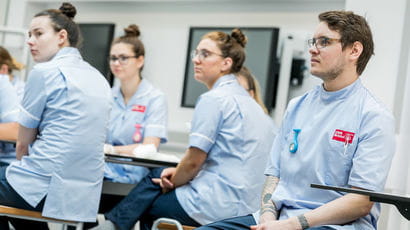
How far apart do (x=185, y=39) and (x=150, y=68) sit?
0.43 m

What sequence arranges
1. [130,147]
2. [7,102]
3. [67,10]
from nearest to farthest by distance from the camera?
[67,10], [7,102], [130,147]

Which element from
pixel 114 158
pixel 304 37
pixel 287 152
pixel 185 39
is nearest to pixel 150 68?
pixel 185 39

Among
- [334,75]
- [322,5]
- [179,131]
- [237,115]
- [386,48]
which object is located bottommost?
[179,131]

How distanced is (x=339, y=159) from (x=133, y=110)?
6.29 feet

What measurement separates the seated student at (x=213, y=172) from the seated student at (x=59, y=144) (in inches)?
10.9

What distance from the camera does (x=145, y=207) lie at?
2.79 meters

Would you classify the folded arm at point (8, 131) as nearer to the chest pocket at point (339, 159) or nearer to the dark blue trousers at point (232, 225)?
the dark blue trousers at point (232, 225)

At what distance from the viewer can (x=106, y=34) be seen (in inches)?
215

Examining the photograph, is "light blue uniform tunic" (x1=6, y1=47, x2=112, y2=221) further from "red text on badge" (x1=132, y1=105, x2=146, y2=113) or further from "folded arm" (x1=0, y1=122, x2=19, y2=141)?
"red text on badge" (x1=132, y1=105, x2=146, y2=113)

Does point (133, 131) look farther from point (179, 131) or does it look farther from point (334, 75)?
point (334, 75)

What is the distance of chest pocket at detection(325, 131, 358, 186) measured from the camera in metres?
1.93

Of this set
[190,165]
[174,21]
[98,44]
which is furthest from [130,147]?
[98,44]

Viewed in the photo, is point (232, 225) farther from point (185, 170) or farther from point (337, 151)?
point (185, 170)

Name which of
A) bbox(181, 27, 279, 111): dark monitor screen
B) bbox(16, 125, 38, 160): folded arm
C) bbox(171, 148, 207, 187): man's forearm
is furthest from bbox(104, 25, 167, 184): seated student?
bbox(181, 27, 279, 111): dark monitor screen
